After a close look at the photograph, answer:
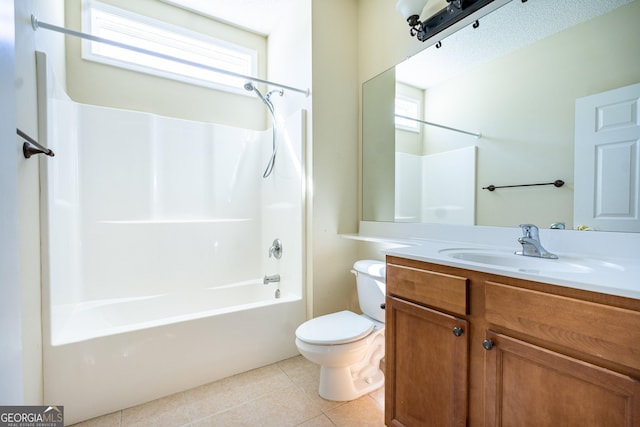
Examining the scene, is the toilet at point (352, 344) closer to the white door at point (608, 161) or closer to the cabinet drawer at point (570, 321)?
the cabinet drawer at point (570, 321)

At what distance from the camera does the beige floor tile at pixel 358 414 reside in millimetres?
1406

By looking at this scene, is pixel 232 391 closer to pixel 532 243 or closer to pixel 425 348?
pixel 425 348

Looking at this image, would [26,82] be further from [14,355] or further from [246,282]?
[246,282]

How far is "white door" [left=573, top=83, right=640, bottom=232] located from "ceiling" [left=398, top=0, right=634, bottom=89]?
0.37m

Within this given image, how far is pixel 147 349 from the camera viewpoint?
5.11 feet

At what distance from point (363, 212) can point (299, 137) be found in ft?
2.52

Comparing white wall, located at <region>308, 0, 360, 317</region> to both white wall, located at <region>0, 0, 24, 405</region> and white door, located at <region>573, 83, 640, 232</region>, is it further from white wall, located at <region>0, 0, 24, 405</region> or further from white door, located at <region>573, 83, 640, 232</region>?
white wall, located at <region>0, 0, 24, 405</region>

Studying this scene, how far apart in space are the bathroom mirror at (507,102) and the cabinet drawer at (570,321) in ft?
2.12

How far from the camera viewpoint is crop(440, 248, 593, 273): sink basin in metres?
1.03

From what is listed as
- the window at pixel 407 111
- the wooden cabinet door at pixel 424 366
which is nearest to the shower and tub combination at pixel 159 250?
the window at pixel 407 111

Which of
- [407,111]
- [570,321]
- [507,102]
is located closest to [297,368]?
[570,321]

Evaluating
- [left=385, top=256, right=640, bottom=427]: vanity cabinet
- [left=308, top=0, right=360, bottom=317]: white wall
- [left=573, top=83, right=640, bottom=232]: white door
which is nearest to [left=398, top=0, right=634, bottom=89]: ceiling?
[left=573, top=83, right=640, bottom=232]: white door

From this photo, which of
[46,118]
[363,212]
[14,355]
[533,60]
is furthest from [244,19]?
[14,355]

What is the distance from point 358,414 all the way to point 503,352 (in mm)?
915
